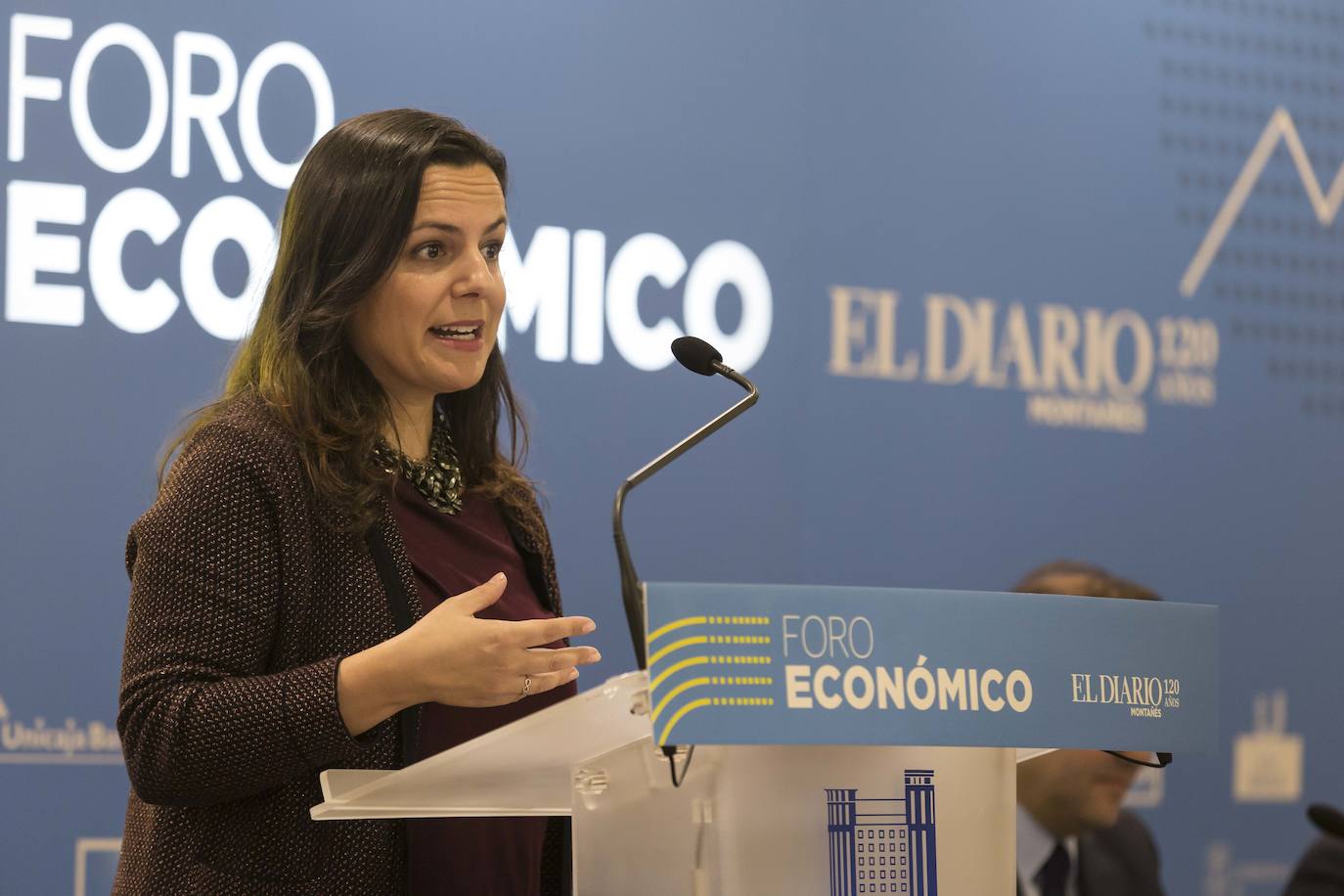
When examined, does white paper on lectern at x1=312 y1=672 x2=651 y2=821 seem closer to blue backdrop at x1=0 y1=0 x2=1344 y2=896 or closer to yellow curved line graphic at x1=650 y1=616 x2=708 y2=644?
yellow curved line graphic at x1=650 y1=616 x2=708 y2=644

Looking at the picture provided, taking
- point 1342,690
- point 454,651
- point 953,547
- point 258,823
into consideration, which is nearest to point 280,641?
point 258,823

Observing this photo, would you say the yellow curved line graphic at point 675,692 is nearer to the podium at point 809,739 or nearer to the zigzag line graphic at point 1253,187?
the podium at point 809,739

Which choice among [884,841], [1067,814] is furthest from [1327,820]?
[884,841]

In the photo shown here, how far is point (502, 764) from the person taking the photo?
1.42m

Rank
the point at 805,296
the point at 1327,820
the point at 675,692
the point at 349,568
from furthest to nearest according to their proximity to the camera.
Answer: the point at 805,296
the point at 1327,820
the point at 349,568
the point at 675,692

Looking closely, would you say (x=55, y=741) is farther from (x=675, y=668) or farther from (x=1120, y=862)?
(x=1120, y=862)

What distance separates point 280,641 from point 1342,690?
3.32 metres

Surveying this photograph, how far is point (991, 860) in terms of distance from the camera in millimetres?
1509

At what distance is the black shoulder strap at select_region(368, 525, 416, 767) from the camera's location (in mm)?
1706

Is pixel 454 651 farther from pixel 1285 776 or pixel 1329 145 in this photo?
pixel 1329 145

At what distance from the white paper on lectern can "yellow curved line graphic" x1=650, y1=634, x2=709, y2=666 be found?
0.33 ft

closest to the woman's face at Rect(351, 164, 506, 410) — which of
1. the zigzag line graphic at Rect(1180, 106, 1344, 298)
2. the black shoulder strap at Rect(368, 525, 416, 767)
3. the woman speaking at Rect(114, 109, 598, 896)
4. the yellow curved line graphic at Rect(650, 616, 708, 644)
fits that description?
the woman speaking at Rect(114, 109, 598, 896)

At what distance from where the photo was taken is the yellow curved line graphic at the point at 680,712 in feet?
4.05

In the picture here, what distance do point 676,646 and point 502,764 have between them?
0.27 m
